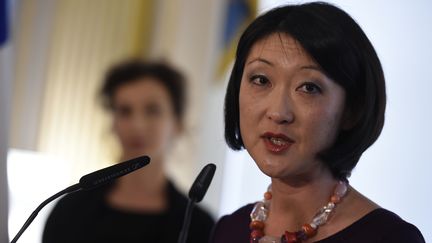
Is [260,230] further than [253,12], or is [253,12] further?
[253,12]

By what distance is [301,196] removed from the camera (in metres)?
1.23

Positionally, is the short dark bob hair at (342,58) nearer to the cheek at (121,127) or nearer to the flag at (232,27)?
the cheek at (121,127)

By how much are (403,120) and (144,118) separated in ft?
3.97

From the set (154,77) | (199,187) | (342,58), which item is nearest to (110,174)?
(199,187)

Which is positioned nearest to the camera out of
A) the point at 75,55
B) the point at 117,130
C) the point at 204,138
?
the point at 117,130

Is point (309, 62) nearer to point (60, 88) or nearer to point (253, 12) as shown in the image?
point (253, 12)

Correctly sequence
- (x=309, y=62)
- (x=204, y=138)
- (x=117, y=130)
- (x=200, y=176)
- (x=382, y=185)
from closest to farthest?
(x=309, y=62) → (x=200, y=176) → (x=382, y=185) → (x=117, y=130) → (x=204, y=138)

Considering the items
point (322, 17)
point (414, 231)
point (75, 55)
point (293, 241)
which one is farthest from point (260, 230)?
point (75, 55)

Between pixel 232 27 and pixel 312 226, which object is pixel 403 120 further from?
pixel 232 27

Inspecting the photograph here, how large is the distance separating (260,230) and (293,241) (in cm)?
12

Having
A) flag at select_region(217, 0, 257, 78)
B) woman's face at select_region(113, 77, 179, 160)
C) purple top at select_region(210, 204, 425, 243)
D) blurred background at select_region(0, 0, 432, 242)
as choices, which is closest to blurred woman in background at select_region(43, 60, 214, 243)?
woman's face at select_region(113, 77, 179, 160)

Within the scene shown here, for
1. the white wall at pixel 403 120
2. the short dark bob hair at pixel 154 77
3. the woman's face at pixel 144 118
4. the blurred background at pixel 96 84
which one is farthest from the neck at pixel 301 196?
the short dark bob hair at pixel 154 77

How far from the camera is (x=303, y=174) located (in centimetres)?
121

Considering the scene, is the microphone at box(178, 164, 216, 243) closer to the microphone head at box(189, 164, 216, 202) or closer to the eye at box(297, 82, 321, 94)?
the microphone head at box(189, 164, 216, 202)
